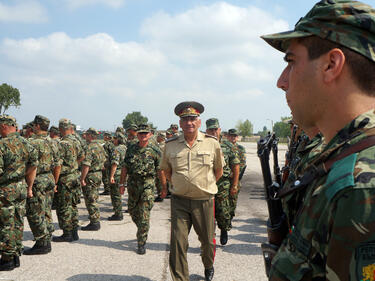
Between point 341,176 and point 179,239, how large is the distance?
3229 millimetres

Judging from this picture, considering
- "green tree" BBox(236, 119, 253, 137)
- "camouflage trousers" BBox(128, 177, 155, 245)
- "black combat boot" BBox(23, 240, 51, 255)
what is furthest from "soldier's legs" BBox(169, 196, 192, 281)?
"green tree" BBox(236, 119, 253, 137)

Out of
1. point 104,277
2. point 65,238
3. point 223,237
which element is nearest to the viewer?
point 104,277

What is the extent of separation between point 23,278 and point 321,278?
14.7 feet

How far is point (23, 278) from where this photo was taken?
4.18 m

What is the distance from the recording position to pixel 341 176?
0.79 m

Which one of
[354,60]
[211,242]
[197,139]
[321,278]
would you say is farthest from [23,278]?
[354,60]

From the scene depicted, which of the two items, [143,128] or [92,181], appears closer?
[143,128]

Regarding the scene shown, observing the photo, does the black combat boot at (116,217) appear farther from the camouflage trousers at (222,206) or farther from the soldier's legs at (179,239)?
the soldier's legs at (179,239)

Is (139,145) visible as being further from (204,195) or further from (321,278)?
(321,278)

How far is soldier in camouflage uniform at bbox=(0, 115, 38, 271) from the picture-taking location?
4359 millimetres

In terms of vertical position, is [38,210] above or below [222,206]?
above

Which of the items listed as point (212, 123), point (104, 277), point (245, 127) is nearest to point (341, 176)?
point (104, 277)

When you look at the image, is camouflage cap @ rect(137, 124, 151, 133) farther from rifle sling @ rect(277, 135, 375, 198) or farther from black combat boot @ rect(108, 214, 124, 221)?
rifle sling @ rect(277, 135, 375, 198)

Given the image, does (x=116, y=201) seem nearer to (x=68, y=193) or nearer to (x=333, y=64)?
(x=68, y=193)
